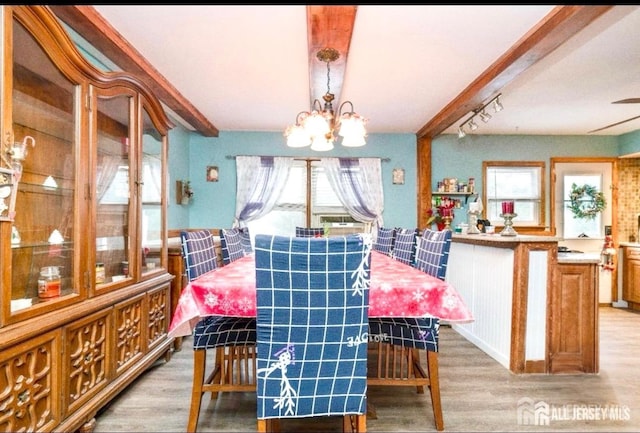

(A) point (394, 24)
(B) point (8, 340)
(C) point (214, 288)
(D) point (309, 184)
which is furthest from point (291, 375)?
(D) point (309, 184)

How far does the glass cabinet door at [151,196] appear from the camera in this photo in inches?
107

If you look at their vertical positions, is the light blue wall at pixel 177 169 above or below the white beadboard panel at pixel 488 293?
above

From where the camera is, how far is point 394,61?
9.11 feet

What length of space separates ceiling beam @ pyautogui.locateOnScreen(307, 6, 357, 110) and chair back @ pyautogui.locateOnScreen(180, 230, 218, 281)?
1.40 m

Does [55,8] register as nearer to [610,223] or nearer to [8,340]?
[8,340]

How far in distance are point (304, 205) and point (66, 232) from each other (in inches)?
131

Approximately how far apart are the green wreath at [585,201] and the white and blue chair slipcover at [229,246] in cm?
458

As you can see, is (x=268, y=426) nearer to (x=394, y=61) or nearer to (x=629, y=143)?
Result: (x=394, y=61)

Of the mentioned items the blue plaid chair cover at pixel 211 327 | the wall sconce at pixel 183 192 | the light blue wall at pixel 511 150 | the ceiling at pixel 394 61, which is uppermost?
the ceiling at pixel 394 61

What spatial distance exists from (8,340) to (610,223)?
20.7 feet

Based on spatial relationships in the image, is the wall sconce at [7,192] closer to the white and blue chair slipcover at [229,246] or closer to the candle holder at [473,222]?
the white and blue chair slipcover at [229,246]

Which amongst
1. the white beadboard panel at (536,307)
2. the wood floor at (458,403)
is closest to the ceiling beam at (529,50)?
the white beadboard panel at (536,307)

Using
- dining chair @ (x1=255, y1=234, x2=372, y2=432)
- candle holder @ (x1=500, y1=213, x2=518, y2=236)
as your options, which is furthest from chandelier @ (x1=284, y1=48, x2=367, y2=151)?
candle holder @ (x1=500, y1=213, x2=518, y2=236)

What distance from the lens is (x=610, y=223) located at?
5.08m
